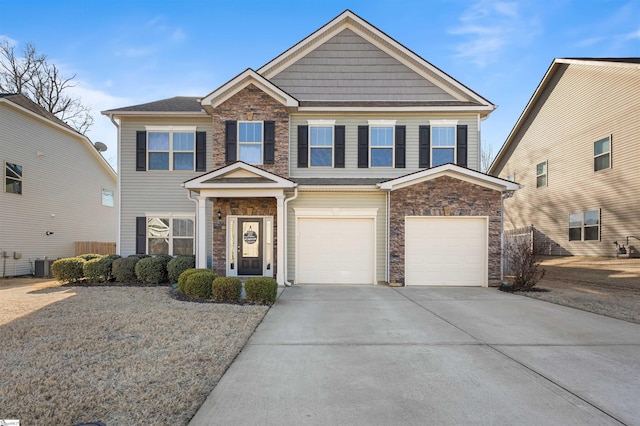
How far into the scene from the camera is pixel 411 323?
265 inches

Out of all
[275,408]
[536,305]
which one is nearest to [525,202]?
[536,305]

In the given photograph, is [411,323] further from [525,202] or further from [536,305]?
[525,202]

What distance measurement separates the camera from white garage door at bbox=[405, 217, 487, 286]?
11750 millimetres

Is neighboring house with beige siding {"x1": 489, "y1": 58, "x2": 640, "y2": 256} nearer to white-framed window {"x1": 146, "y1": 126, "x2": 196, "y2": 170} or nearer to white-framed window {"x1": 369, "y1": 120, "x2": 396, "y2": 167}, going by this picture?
white-framed window {"x1": 369, "y1": 120, "x2": 396, "y2": 167}

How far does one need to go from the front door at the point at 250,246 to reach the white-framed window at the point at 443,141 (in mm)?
6517

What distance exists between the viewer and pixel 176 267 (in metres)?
11.2

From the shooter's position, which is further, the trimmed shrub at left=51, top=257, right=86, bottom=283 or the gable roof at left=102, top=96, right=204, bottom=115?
the gable roof at left=102, top=96, right=204, bottom=115

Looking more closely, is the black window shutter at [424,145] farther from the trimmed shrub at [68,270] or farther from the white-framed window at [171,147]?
the trimmed shrub at [68,270]

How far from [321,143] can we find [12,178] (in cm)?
1199

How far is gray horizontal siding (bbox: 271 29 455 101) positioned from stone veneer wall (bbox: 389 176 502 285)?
3.73 m

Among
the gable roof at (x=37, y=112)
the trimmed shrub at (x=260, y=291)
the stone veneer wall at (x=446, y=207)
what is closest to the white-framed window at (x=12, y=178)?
the gable roof at (x=37, y=112)

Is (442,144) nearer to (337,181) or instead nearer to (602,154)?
(337,181)

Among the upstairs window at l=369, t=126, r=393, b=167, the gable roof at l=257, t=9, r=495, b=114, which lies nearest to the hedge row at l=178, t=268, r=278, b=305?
the upstairs window at l=369, t=126, r=393, b=167

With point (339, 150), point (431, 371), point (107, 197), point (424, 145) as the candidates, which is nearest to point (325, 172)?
point (339, 150)
